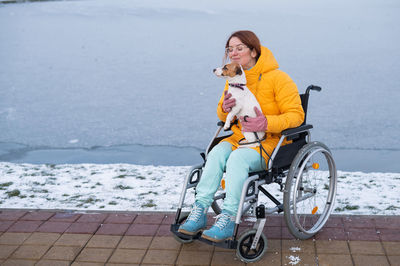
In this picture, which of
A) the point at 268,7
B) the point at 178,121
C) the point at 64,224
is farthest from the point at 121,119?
the point at 268,7

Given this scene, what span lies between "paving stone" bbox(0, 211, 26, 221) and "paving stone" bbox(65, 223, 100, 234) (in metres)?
0.41

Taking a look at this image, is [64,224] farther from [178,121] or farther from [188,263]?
[178,121]

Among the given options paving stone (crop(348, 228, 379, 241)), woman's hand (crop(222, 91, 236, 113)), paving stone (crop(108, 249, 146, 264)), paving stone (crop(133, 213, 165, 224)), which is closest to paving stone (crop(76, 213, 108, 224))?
paving stone (crop(133, 213, 165, 224))

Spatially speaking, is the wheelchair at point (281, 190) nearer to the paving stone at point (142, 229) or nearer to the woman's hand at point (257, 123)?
the woman's hand at point (257, 123)

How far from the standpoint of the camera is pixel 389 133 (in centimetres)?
510

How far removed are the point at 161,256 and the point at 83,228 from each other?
2.04 ft

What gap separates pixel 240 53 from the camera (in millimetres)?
2869

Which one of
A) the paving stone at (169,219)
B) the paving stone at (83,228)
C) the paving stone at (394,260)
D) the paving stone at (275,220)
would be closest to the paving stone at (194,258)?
the paving stone at (169,219)

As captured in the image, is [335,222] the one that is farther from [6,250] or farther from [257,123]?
[6,250]

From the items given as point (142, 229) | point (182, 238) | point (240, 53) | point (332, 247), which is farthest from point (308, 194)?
point (142, 229)

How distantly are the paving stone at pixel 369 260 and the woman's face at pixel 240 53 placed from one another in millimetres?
1193

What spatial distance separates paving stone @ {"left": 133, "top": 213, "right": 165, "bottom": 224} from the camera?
318 cm

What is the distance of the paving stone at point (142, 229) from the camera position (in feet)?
9.96

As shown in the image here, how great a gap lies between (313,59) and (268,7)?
473 centimetres
